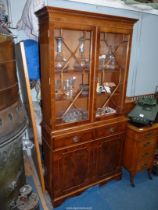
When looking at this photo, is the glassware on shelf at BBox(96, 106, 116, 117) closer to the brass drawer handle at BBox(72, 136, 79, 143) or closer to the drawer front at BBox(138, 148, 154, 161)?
the brass drawer handle at BBox(72, 136, 79, 143)

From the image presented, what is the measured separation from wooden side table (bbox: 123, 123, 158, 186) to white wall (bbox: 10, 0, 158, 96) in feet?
2.59

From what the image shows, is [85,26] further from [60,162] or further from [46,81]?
[60,162]

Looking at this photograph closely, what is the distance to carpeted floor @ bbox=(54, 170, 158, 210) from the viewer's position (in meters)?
1.99

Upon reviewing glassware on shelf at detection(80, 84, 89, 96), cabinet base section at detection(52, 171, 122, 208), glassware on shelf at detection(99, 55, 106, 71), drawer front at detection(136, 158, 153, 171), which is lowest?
cabinet base section at detection(52, 171, 122, 208)

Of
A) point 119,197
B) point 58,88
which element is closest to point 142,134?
point 119,197

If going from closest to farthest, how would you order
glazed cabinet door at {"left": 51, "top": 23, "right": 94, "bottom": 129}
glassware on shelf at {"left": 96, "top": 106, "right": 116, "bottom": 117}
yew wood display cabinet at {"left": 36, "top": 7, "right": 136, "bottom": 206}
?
yew wood display cabinet at {"left": 36, "top": 7, "right": 136, "bottom": 206} < glazed cabinet door at {"left": 51, "top": 23, "right": 94, "bottom": 129} < glassware on shelf at {"left": 96, "top": 106, "right": 116, "bottom": 117}

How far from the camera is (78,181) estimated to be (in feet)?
6.79

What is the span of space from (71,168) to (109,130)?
620 millimetres

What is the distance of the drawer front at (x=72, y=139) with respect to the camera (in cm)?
178

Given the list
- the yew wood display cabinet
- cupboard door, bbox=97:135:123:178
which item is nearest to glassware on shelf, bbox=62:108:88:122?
the yew wood display cabinet

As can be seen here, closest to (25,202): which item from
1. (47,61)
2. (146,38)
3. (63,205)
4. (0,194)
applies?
(0,194)

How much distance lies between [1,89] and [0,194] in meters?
0.82

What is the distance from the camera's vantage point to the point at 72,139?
6.14ft

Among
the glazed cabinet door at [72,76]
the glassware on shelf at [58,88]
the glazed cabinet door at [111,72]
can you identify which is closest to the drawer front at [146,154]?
the glazed cabinet door at [111,72]
